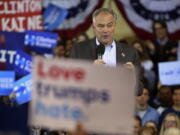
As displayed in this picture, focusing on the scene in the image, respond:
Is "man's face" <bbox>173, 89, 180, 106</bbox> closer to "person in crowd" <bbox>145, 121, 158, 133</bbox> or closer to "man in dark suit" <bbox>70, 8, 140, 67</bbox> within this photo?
"person in crowd" <bbox>145, 121, 158, 133</bbox>

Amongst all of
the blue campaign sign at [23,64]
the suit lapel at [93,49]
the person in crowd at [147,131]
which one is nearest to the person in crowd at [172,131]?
the person in crowd at [147,131]

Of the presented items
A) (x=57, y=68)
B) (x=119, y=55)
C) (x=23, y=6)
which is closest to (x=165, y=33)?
(x=23, y=6)

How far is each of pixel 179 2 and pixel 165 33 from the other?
1294 millimetres

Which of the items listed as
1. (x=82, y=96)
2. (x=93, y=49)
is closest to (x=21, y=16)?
(x=93, y=49)

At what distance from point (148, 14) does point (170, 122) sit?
4.06 metres

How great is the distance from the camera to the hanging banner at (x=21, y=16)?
11809 mm

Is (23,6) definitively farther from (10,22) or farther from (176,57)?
(176,57)

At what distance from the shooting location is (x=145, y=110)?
30.1 feet

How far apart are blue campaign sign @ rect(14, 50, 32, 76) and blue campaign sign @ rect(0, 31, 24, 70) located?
13 cm

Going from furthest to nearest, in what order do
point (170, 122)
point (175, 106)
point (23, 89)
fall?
point (175, 106) < point (170, 122) < point (23, 89)

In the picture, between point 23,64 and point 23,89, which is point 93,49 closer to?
point 23,89

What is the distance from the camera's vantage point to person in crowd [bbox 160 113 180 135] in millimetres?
8520

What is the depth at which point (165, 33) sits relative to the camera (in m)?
11.1

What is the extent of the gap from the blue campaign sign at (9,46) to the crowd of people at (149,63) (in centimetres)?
69
